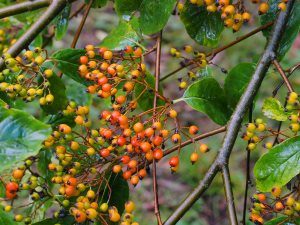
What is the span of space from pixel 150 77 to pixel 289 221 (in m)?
0.64

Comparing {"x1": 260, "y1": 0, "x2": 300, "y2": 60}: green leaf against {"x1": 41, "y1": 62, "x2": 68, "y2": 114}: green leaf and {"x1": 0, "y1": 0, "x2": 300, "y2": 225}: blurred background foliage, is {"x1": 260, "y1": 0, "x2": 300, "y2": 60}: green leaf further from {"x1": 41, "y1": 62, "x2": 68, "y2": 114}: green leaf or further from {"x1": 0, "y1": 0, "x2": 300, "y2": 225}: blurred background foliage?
{"x1": 0, "y1": 0, "x2": 300, "y2": 225}: blurred background foliage

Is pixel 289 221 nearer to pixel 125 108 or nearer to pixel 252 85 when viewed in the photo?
pixel 252 85

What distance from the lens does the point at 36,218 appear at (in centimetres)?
177

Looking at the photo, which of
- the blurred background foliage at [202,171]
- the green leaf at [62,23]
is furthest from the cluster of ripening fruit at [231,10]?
the blurred background foliage at [202,171]

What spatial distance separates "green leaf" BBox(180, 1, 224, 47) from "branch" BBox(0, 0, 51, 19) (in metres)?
0.49

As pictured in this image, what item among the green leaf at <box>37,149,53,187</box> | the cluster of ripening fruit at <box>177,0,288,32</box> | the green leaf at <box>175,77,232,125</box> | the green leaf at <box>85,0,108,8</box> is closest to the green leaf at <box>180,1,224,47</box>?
the cluster of ripening fruit at <box>177,0,288,32</box>

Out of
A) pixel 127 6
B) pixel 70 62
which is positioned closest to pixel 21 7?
pixel 70 62

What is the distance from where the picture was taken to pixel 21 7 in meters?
1.67

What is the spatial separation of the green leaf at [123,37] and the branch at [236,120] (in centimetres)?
51

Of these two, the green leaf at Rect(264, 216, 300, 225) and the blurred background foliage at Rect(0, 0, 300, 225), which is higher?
the blurred background foliage at Rect(0, 0, 300, 225)

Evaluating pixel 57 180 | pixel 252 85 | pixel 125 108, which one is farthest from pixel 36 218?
pixel 252 85

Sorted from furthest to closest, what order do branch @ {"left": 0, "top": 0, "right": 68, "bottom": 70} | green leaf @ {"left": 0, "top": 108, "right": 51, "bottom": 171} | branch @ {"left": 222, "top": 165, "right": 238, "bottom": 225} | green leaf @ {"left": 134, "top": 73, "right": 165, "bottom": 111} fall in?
green leaf @ {"left": 134, "top": 73, "right": 165, "bottom": 111} → branch @ {"left": 0, "top": 0, "right": 68, "bottom": 70} → branch @ {"left": 222, "top": 165, "right": 238, "bottom": 225} → green leaf @ {"left": 0, "top": 108, "right": 51, "bottom": 171}

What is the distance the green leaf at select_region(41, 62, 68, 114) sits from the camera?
165 centimetres

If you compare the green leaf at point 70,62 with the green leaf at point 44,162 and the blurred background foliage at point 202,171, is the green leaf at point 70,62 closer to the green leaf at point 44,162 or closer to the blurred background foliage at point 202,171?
the green leaf at point 44,162
